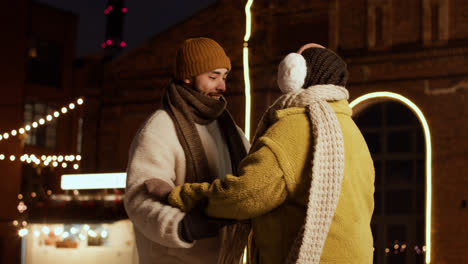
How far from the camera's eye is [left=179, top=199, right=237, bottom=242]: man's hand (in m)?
2.30

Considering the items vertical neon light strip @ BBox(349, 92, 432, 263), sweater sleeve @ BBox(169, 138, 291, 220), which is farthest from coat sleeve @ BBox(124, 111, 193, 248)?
vertical neon light strip @ BBox(349, 92, 432, 263)

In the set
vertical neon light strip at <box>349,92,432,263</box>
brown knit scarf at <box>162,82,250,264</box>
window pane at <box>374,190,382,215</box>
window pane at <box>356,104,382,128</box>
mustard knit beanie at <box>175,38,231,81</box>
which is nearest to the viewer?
brown knit scarf at <box>162,82,250,264</box>

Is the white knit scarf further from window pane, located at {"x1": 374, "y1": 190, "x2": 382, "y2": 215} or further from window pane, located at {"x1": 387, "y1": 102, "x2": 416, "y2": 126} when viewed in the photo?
window pane, located at {"x1": 387, "y1": 102, "x2": 416, "y2": 126}

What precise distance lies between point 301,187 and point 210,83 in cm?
84

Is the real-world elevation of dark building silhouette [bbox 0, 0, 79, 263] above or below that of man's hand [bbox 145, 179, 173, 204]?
above

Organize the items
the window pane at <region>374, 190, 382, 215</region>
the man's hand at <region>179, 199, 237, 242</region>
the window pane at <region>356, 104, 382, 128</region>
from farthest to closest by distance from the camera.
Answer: the window pane at <region>356, 104, 382, 128</region>, the window pane at <region>374, 190, 382, 215</region>, the man's hand at <region>179, 199, 237, 242</region>

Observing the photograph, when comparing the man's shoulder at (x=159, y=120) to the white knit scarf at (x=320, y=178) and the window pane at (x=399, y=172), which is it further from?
the window pane at (x=399, y=172)

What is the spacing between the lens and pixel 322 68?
8.22 ft

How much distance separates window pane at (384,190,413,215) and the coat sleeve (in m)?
9.42

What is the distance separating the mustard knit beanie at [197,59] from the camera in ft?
9.27

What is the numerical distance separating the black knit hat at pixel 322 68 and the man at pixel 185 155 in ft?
1.72

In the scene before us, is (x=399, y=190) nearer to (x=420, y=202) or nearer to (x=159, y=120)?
(x=420, y=202)

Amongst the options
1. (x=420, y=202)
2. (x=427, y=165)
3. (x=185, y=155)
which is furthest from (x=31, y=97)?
(x=185, y=155)

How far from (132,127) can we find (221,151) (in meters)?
10.9
